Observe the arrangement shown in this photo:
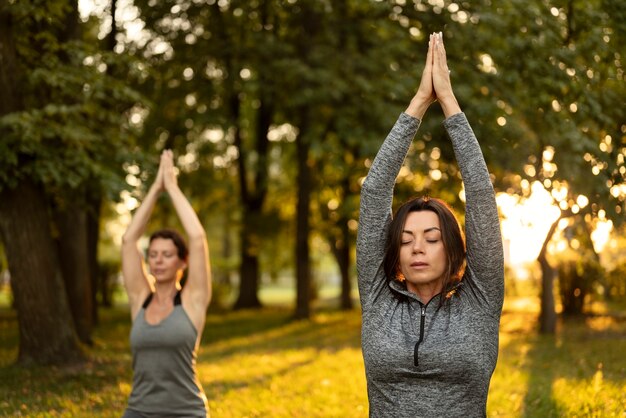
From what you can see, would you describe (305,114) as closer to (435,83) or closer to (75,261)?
(75,261)

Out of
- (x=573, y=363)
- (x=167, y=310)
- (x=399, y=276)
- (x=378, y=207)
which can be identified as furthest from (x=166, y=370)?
(x=573, y=363)

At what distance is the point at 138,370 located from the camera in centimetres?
486

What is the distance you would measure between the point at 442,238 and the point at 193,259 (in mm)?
2498

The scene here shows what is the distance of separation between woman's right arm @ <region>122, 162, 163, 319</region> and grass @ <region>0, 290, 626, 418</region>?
286cm

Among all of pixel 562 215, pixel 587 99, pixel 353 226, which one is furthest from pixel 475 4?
pixel 353 226

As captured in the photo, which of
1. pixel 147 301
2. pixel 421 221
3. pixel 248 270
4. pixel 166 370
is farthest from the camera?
pixel 248 270

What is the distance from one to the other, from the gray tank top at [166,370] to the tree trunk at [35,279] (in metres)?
6.01

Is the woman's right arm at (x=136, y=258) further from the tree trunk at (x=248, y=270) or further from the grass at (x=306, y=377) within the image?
the tree trunk at (x=248, y=270)

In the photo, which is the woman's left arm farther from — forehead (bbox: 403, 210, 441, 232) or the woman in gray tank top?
the woman in gray tank top

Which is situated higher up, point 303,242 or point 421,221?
point 303,242

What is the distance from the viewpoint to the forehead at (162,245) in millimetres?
5316

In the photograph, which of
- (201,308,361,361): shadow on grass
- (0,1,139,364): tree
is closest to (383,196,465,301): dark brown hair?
(0,1,139,364): tree

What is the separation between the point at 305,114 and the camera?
62.8ft

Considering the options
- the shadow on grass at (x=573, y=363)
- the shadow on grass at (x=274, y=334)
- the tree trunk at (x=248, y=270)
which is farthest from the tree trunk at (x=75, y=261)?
the tree trunk at (x=248, y=270)
